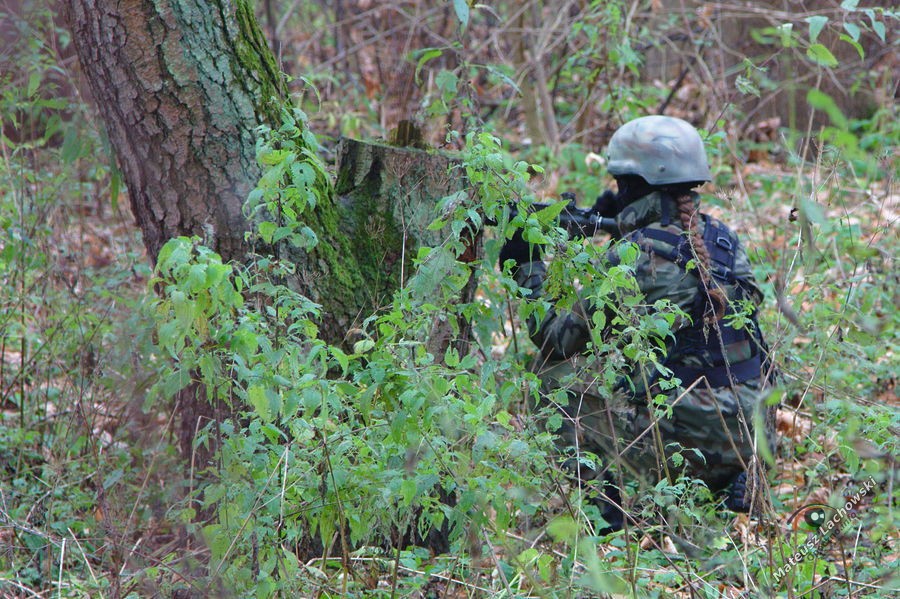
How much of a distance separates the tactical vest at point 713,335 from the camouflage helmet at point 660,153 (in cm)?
21

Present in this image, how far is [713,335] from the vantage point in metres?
3.22

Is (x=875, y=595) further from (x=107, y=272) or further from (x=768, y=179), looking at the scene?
(x=768, y=179)

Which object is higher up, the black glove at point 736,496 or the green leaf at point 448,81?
the green leaf at point 448,81

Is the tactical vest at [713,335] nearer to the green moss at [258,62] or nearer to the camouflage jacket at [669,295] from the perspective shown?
the camouflage jacket at [669,295]

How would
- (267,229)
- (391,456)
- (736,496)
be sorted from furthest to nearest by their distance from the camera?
(736,496) → (267,229) → (391,456)

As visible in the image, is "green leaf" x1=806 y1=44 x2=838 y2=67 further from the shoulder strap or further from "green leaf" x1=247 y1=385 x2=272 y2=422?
"green leaf" x1=247 y1=385 x2=272 y2=422

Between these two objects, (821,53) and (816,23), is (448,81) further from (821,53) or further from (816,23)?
(816,23)

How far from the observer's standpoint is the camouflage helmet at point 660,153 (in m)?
3.29

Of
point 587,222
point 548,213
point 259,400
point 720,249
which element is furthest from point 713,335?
point 259,400

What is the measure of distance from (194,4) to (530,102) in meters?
4.90

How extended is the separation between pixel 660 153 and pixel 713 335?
26.8 inches

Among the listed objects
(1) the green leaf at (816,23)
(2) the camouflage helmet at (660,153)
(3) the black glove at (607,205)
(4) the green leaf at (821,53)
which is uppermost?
(1) the green leaf at (816,23)

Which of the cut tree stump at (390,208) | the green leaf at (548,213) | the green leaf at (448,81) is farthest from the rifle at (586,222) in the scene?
the green leaf at (548,213)

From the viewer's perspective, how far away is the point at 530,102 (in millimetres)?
7332
